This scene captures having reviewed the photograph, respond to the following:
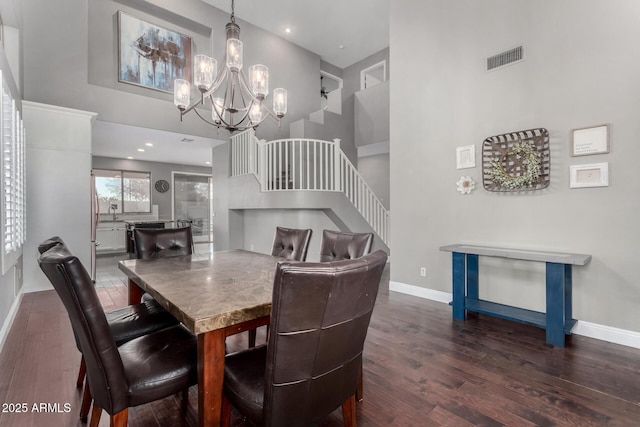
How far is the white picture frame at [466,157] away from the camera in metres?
3.41

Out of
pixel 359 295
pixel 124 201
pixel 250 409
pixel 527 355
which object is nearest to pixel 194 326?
pixel 250 409

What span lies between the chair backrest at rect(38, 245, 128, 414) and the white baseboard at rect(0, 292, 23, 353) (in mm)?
2179

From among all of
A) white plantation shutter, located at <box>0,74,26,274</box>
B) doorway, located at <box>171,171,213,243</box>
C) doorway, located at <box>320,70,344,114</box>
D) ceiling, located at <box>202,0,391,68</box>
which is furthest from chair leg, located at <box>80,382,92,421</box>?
doorway, located at <box>171,171,213,243</box>

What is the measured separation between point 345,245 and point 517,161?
6.77 ft

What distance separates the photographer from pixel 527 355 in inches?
93.4

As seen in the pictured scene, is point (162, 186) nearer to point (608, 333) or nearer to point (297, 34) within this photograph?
point (297, 34)

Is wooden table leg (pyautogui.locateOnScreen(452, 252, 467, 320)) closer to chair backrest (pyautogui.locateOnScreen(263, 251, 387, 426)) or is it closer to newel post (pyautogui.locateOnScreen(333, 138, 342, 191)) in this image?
chair backrest (pyautogui.locateOnScreen(263, 251, 387, 426))

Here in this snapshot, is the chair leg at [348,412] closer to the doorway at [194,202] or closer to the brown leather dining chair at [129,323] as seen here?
the brown leather dining chair at [129,323]

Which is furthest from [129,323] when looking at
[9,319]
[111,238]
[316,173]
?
[111,238]

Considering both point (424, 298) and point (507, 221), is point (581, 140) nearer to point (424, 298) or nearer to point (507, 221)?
point (507, 221)

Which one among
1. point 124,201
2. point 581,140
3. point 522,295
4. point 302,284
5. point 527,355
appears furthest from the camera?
point 124,201

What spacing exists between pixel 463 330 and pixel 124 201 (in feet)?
30.5

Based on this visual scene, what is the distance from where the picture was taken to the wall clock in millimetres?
9218

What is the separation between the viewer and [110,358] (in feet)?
3.74
